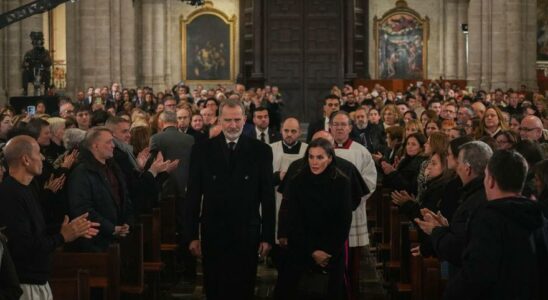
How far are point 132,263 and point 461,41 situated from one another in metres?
36.2

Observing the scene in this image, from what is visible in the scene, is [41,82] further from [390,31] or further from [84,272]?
[390,31]

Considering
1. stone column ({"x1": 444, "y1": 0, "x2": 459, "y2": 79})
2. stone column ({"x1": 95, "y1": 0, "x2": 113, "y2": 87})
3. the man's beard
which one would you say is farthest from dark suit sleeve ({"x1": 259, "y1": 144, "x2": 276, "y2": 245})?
stone column ({"x1": 444, "y1": 0, "x2": 459, "y2": 79})

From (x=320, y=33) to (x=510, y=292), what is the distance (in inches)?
1309

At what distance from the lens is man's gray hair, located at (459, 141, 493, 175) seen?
7402 mm

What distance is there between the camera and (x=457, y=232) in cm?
700

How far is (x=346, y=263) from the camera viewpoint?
10.1 metres

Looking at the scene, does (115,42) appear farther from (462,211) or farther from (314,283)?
(462,211)

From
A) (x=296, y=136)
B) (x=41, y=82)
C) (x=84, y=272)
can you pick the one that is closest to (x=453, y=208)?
Result: (x=84, y=272)

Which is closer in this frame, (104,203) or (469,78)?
(104,203)

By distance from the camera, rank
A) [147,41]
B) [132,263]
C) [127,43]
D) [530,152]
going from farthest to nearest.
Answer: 1. [147,41]
2. [127,43]
3. [132,263]
4. [530,152]

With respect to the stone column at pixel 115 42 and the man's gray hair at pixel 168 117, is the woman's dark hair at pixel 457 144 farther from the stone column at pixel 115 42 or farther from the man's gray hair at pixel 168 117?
the stone column at pixel 115 42

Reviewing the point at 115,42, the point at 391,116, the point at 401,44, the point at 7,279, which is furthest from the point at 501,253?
the point at 401,44

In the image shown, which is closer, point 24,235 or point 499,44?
point 24,235

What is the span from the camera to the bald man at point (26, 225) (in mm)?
7094
